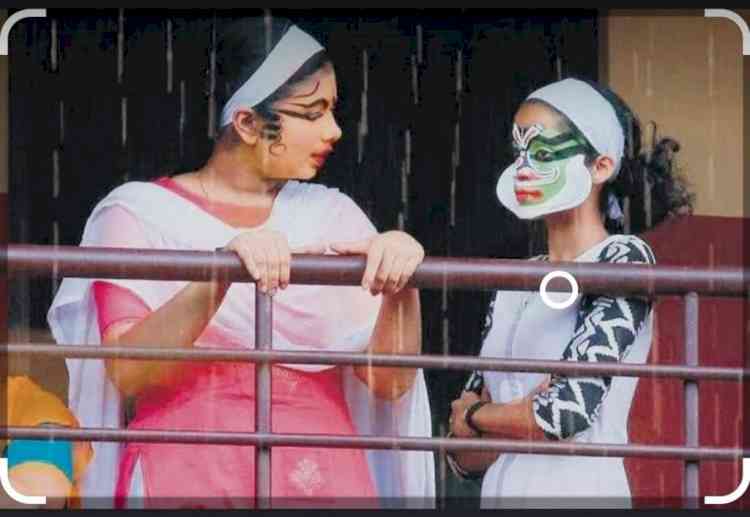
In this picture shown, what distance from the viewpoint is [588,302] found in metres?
6.91

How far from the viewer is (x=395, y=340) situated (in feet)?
22.7

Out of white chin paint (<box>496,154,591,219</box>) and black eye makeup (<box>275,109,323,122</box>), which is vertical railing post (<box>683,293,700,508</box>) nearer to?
white chin paint (<box>496,154,591,219</box>)

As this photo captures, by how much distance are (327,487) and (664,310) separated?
4.62 feet

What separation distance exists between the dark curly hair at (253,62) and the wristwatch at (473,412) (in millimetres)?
1219

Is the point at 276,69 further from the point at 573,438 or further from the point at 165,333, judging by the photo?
the point at 573,438

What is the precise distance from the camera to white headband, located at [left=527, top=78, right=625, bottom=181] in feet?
23.4

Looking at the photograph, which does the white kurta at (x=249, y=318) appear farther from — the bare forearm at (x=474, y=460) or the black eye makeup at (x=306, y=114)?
the black eye makeup at (x=306, y=114)

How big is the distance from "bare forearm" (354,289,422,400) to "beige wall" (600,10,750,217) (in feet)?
3.81

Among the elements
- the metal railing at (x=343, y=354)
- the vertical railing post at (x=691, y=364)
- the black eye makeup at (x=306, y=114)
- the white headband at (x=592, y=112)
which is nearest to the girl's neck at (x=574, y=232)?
the white headband at (x=592, y=112)

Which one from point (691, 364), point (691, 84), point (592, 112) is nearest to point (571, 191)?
point (592, 112)

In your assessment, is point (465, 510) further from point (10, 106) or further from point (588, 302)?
point (10, 106)

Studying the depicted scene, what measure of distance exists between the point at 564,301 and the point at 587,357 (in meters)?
0.24

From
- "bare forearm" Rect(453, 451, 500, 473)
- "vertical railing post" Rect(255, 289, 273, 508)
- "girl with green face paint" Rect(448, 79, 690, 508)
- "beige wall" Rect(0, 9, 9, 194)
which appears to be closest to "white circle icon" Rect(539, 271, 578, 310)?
"girl with green face paint" Rect(448, 79, 690, 508)

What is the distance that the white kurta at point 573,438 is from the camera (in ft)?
22.9
